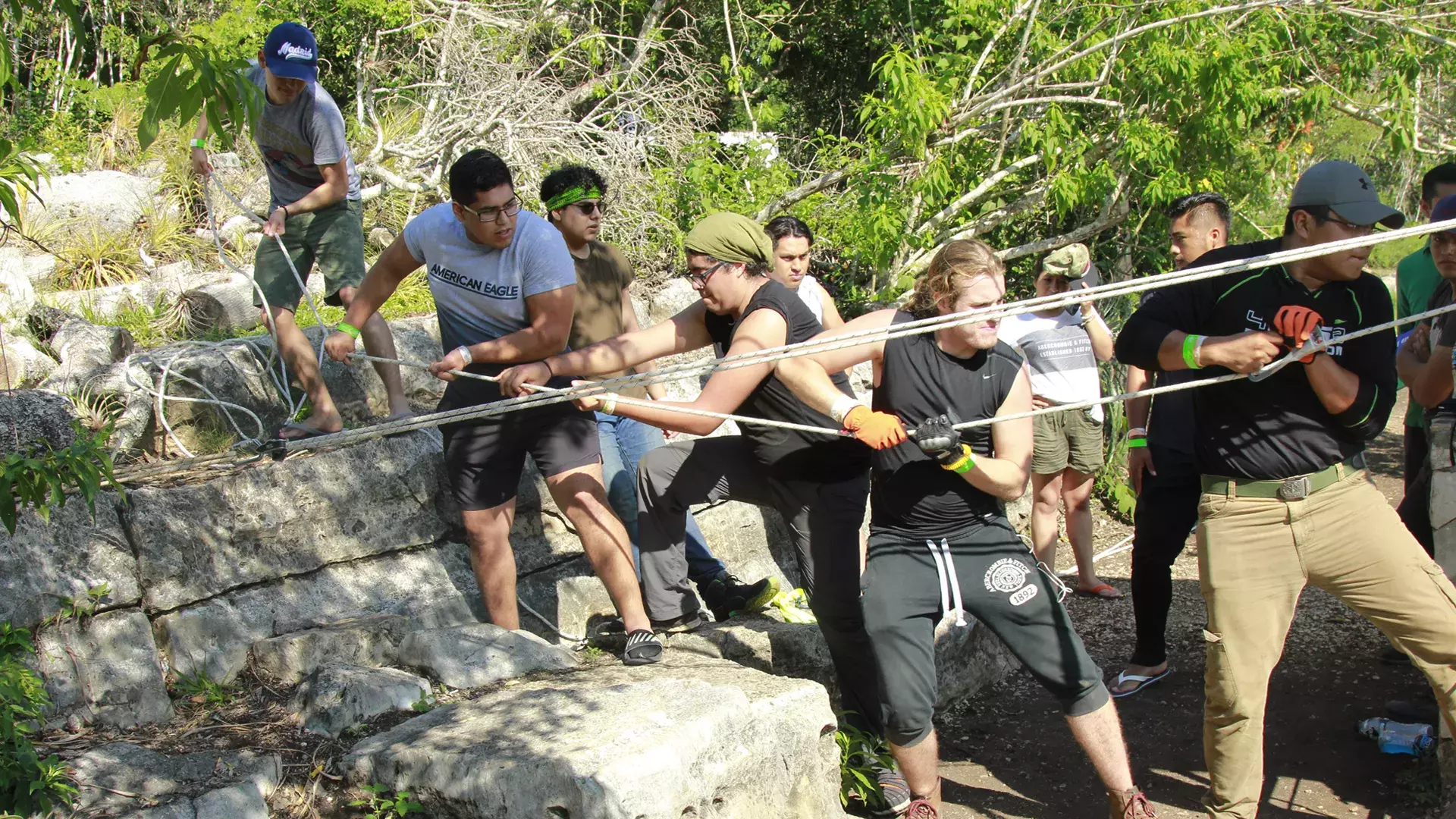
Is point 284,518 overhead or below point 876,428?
below

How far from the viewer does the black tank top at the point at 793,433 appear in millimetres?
3967

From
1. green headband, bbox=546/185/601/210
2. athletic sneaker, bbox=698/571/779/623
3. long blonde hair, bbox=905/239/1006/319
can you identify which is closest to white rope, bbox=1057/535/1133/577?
athletic sneaker, bbox=698/571/779/623

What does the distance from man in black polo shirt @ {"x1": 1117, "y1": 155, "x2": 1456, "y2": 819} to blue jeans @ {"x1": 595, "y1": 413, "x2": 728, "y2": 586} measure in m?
2.18

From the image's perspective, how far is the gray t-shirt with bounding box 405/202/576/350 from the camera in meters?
4.27

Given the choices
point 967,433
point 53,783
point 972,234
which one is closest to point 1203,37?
point 972,234

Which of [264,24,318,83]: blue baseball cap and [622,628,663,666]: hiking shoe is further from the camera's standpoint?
→ [264,24,318,83]: blue baseball cap

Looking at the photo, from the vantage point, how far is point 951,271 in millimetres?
3594

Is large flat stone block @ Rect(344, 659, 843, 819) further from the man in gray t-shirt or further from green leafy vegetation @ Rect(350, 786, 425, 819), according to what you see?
the man in gray t-shirt

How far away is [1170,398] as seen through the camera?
4.73 m

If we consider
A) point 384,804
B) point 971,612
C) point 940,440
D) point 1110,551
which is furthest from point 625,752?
point 1110,551

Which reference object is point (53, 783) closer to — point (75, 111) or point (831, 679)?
point (831, 679)

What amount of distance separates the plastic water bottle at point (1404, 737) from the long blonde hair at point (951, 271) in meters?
2.21

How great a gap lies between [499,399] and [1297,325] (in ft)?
8.93

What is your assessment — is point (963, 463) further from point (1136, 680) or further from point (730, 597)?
point (1136, 680)
